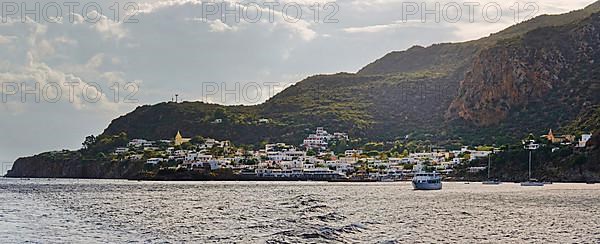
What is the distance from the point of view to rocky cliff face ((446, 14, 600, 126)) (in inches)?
7047

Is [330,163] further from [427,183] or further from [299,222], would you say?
[299,222]

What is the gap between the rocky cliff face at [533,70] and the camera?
179 meters

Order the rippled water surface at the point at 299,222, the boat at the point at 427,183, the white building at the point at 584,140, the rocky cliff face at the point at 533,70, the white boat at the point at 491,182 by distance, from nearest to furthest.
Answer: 1. the rippled water surface at the point at 299,222
2. the boat at the point at 427,183
3. the white boat at the point at 491,182
4. the white building at the point at 584,140
5. the rocky cliff face at the point at 533,70

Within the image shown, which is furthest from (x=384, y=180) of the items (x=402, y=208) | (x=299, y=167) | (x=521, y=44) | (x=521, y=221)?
(x=521, y=221)

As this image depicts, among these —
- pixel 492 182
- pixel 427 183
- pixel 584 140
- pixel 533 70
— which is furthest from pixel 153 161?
pixel 584 140

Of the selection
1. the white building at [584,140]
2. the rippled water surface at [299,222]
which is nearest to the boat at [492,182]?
the white building at [584,140]

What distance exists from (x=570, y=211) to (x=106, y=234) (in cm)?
3539

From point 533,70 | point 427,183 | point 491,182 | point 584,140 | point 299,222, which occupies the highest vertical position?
point 533,70

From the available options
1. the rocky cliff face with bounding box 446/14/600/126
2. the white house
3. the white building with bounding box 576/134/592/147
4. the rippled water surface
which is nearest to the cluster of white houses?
the white house

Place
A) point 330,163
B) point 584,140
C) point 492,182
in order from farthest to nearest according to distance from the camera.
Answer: point 330,163 < point 584,140 < point 492,182

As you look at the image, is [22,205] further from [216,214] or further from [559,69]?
[559,69]

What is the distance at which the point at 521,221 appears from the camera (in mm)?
55438

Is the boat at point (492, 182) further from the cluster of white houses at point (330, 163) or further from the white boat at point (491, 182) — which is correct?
the cluster of white houses at point (330, 163)

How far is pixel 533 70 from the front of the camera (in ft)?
587
